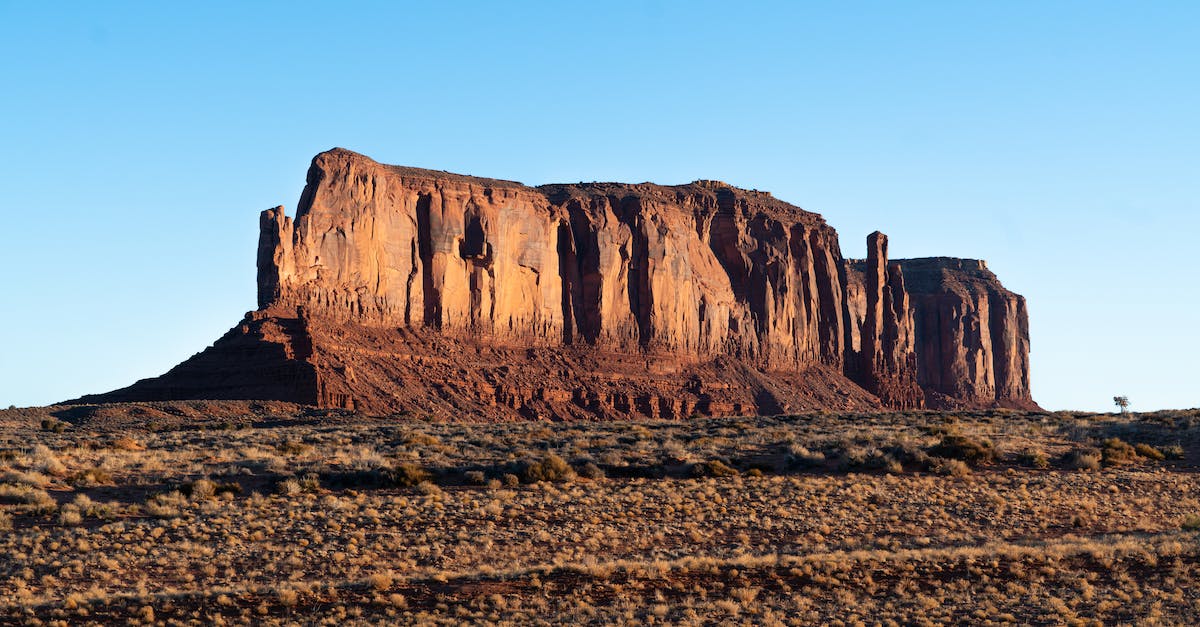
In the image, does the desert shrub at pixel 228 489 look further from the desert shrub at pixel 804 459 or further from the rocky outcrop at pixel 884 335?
the rocky outcrop at pixel 884 335

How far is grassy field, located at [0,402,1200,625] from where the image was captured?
24516 millimetres

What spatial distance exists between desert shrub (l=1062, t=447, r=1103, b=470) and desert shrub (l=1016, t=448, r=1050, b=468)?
0.64m

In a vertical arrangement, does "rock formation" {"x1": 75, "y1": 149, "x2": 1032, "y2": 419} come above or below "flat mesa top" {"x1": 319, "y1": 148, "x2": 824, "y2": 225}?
below

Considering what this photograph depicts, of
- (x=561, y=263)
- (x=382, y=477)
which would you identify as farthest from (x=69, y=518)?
(x=561, y=263)

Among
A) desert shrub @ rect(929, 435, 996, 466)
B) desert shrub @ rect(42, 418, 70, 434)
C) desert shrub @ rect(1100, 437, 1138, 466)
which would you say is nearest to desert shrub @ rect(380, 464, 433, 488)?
desert shrub @ rect(929, 435, 996, 466)

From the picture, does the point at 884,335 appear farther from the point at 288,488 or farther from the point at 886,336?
the point at 288,488

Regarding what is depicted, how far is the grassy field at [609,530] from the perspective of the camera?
24.5 m

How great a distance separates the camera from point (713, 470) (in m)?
39.5

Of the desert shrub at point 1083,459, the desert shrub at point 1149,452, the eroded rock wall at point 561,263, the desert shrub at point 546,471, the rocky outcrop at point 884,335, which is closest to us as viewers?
the desert shrub at point 546,471

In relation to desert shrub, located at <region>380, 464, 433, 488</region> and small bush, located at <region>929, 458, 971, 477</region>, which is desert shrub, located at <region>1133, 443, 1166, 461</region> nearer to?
small bush, located at <region>929, 458, 971, 477</region>

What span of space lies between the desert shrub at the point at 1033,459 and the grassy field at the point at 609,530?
0.78ft

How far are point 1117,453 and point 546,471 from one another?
19.1 meters

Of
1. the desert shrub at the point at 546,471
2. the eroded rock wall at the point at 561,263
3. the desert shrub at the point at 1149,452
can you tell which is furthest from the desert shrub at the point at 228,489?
the eroded rock wall at the point at 561,263

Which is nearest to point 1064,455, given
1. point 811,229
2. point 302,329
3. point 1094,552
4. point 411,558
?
point 1094,552
